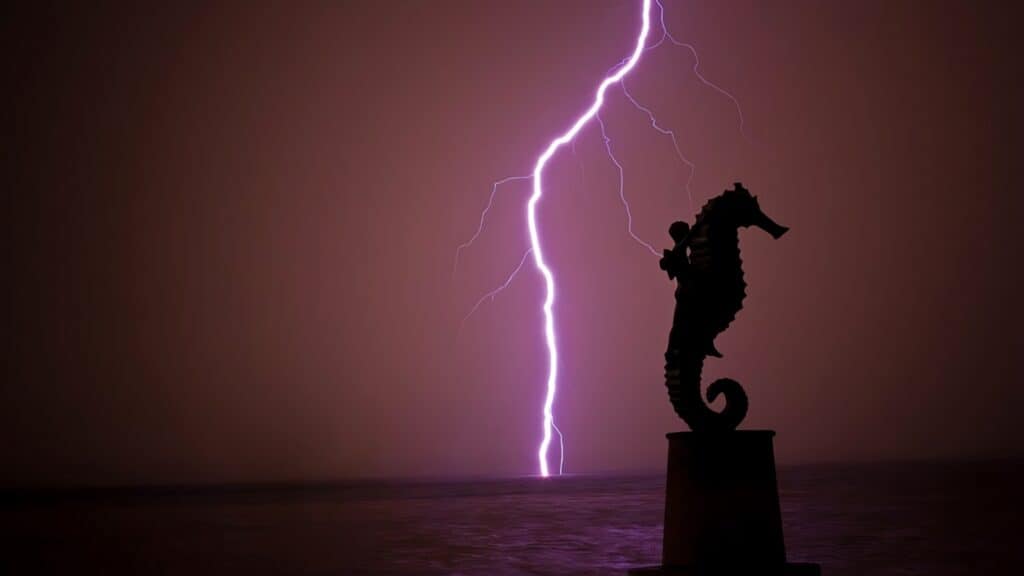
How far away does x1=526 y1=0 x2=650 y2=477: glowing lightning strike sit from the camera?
620cm

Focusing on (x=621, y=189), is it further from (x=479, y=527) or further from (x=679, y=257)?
(x=679, y=257)

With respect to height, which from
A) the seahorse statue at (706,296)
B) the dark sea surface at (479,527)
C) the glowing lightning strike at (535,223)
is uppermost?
the glowing lightning strike at (535,223)

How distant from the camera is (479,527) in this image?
3699 millimetres

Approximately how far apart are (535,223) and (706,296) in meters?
3.93

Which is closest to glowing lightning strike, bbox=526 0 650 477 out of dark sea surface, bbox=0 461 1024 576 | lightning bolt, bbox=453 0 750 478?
lightning bolt, bbox=453 0 750 478

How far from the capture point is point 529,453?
6.19 metres

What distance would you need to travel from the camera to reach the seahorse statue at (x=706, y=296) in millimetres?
2422

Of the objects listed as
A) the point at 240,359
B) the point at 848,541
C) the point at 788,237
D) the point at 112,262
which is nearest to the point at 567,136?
the point at 788,237

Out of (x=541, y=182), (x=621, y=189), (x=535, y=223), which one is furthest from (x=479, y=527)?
(x=621, y=189)

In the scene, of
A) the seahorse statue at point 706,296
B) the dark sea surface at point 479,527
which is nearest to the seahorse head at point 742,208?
the seahorse statue at point 706,296

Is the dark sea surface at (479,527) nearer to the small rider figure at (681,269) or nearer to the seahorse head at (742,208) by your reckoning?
the small rider figure at (681,269)

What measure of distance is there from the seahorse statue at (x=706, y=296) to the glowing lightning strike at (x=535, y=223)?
3.73 metres

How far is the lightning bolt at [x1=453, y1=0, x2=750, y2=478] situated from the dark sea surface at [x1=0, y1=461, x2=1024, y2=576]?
0.61 metres

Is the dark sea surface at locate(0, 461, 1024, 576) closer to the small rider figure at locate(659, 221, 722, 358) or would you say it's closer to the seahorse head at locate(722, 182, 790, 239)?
the small rider figure at locate(659, 221, 722, 358)
